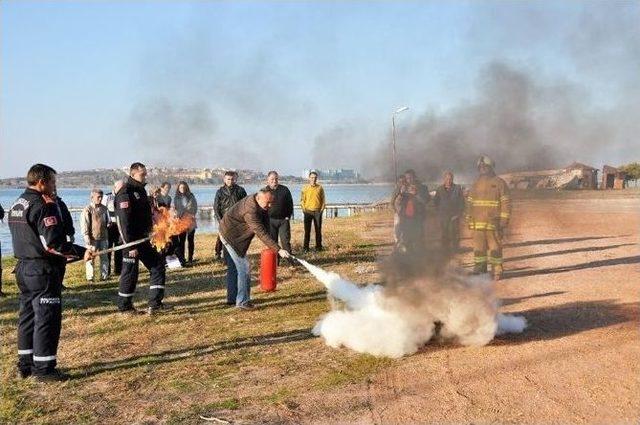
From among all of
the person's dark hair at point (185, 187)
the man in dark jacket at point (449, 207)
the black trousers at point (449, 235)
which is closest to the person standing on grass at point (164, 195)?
the person's dark hair at point (185, 187)

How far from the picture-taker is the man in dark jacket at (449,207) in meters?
8.55

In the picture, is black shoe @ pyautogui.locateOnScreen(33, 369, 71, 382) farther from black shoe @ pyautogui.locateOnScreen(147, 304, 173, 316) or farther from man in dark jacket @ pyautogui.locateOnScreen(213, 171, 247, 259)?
man in dark jacket @ pyautogui.locateOnScreen(213, 171, 247, 259)

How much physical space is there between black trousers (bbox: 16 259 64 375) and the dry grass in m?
0.31

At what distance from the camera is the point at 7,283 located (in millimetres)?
12703

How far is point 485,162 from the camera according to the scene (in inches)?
344

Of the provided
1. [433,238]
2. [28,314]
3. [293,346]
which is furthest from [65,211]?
[433,238]

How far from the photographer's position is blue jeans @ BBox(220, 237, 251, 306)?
9198 millimetres

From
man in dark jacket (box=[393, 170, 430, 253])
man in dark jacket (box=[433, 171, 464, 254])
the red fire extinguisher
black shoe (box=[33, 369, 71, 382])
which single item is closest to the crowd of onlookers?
the red fire extinguisher

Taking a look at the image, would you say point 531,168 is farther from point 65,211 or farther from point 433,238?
point 65,211

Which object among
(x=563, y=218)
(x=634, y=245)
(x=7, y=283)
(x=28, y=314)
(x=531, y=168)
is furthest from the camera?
(x=634, y=245)

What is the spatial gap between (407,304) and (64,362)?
4235 mm

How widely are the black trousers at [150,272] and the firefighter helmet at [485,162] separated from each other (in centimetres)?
516

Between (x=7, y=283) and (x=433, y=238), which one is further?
(x=7, y=283)

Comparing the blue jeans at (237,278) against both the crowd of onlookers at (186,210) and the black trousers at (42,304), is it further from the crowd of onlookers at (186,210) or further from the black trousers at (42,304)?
the black trousers at (42,304)
